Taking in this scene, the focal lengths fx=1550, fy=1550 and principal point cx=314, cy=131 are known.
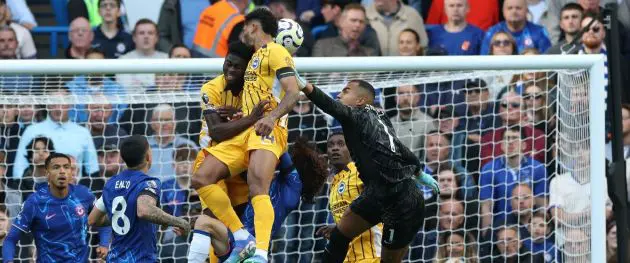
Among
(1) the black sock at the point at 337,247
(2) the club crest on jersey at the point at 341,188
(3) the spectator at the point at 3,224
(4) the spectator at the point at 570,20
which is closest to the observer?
(1) the black sock at the point at 337,247

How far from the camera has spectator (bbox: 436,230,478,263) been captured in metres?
13.8

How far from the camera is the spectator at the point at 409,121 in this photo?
14344 millimetres

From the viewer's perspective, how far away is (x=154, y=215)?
10859 millimetres

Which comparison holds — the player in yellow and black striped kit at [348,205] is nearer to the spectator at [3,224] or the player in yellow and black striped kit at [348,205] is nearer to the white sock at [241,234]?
the white sock at [241,234]

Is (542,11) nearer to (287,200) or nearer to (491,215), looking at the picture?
(491,215)

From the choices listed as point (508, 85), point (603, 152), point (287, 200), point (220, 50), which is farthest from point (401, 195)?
point (220, 50)

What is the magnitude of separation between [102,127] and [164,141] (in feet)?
2.03

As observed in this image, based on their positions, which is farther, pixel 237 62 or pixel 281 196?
pixel 281 196

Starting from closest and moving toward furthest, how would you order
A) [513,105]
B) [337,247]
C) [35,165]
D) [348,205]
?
[337,247]
[348,205]
[35,165]
[513,105]

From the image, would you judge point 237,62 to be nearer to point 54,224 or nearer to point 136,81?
point 54,224

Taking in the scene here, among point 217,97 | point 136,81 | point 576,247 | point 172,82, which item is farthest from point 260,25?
point 136,81

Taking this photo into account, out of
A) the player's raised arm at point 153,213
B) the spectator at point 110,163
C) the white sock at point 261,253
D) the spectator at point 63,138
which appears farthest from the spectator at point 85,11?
the white sock at point 261,253

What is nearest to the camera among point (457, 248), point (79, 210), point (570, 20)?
point (79, 210)

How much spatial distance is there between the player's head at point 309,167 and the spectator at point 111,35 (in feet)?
14.7
